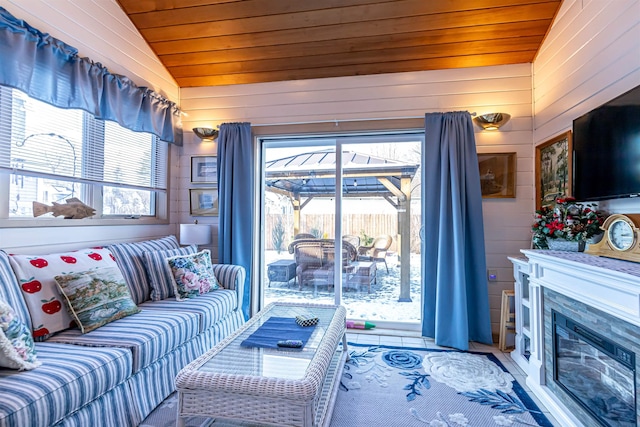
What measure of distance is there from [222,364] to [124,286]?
3.68ft

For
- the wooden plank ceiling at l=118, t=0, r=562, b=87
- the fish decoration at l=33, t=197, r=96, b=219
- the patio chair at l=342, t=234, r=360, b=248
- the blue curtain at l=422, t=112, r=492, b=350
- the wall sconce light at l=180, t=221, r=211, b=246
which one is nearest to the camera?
the fish decoration at l=33, t=197, r=96, b=219

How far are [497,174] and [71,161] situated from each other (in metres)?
3.75

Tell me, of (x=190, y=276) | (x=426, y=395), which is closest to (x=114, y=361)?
(x=190, y=276)

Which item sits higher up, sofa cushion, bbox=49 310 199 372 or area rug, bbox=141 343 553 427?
sofa cushion, bbox=49 310 199 372

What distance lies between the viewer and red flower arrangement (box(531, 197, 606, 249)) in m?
1.97

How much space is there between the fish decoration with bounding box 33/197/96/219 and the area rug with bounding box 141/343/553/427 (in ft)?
5.27

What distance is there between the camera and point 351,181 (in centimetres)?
349

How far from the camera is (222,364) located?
4.95 feet

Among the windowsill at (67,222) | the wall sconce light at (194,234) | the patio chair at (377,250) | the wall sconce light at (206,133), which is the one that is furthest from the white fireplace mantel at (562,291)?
the windowsill at (67,222)

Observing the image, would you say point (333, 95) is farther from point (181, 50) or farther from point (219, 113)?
point (181, 50)

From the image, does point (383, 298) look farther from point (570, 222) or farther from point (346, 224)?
point (570, 222)

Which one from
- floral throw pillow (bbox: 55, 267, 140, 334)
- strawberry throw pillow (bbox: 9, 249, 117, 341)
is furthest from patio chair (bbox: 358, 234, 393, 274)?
strawberry throw pillow (bbox: 9, 249, 117, 341)

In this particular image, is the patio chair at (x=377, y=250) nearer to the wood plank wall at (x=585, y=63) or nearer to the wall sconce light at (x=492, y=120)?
the wall sconce light at (x=492, y=120)

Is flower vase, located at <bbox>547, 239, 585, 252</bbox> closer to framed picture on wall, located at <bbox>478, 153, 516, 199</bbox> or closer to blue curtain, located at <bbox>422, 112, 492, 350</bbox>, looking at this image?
blue curtain, located at <bbox>422, 112, 492, 350</bbox>
